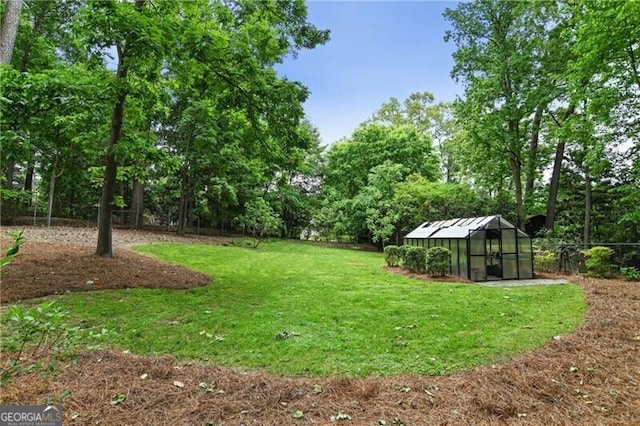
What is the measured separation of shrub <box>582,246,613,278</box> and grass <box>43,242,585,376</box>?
A: 3.08m

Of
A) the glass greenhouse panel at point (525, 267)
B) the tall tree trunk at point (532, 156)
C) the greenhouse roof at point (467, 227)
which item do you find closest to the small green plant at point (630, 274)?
the glass greenhouse panel at point (525, 267)

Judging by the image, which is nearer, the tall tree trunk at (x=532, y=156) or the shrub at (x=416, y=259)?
the shrub at (x=416, y=259)

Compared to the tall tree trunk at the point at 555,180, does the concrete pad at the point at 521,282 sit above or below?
below

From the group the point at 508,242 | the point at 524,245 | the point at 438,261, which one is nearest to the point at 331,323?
the point at 438,261

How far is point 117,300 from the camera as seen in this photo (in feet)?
18.2

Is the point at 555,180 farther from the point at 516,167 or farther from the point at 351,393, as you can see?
the point at 351,393

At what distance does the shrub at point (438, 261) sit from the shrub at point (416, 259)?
50cm

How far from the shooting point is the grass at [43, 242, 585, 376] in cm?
391

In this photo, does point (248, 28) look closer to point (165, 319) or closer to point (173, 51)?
point (173, 51)

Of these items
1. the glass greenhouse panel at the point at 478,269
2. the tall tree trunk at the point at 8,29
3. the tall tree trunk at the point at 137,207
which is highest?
the tall tree trunk at the point at 8,29

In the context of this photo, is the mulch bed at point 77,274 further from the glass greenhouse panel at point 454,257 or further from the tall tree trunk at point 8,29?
the glass greenhouse panel at point 454,257

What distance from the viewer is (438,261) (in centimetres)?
1035

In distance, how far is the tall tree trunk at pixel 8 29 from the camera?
3528mm

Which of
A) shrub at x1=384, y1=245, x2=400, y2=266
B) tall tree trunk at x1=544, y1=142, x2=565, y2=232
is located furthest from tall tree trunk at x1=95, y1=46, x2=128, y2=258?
tall tree trunk at x1=544, y1=142, x2=565, y2=232
